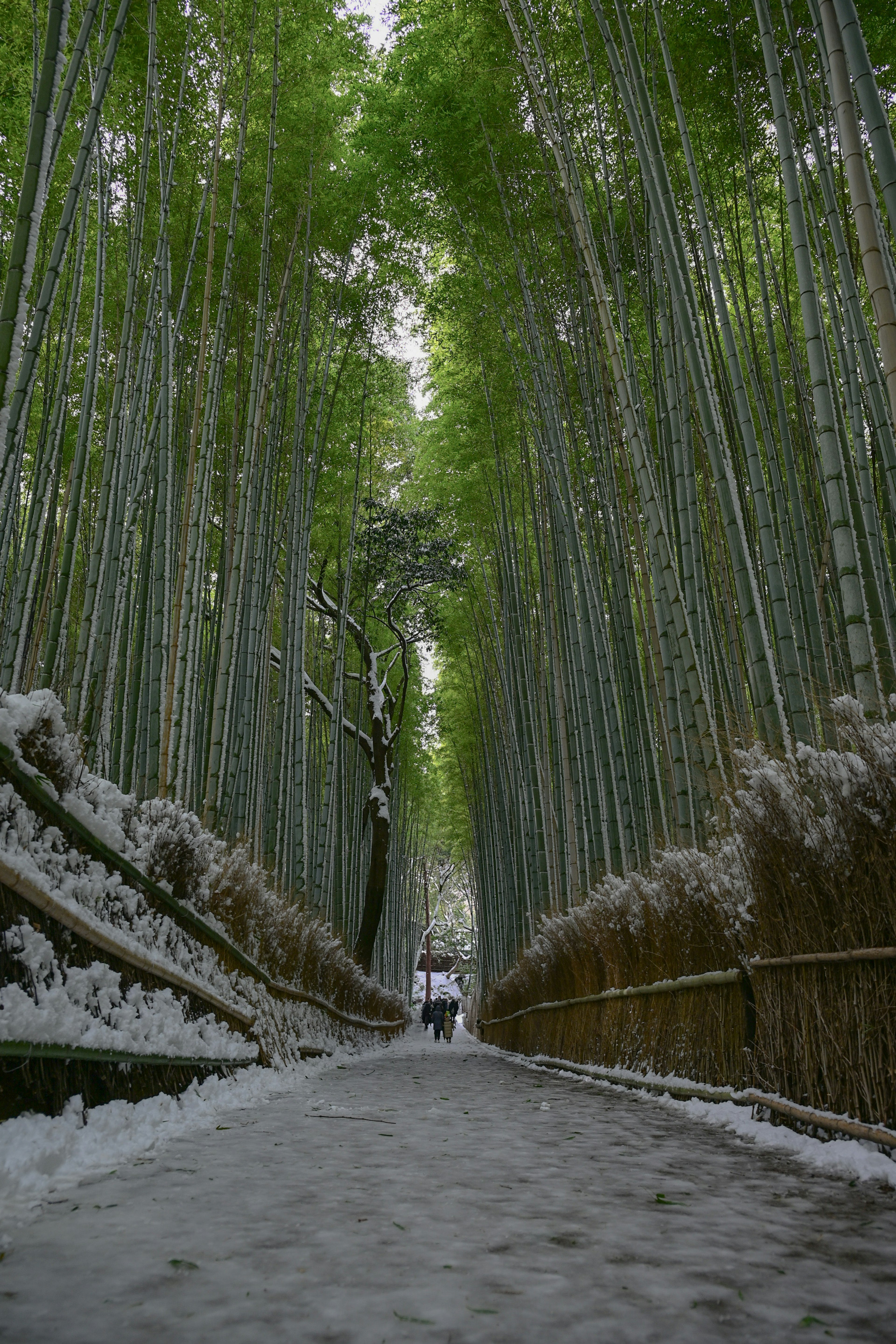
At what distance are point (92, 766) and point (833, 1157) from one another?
1698mm

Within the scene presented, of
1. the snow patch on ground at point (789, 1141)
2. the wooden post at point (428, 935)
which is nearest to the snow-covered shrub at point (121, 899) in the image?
the snow patch on ground at point (789, 1141)

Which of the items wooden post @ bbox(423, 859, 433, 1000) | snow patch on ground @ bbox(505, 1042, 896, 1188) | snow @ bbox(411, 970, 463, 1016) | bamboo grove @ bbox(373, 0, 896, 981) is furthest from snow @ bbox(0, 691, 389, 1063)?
snow @ bbox(411, 970, 463, 1016)

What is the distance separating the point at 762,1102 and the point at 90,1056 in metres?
1.23

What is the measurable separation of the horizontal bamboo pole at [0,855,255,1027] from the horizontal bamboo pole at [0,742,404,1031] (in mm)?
10

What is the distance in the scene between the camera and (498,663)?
782 centimetres

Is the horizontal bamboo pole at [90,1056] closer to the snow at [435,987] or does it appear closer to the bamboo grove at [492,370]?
the bamboo grove at [492,370]

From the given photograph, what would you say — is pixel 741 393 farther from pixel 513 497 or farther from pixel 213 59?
pixel 513 497

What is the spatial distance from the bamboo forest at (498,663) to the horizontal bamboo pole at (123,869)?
0.04ft

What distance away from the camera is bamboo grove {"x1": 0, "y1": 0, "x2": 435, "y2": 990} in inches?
89.2

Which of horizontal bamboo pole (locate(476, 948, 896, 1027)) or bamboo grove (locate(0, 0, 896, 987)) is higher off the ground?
bamboo grove (locate(0, 0, 896, 987))

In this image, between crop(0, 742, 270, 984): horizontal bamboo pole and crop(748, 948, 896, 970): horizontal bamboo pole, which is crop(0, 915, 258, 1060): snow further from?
crop(748, 948, 896, 970): horizontal bamboo pole

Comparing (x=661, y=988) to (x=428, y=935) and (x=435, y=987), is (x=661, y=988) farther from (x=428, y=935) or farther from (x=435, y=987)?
(x=435, y=987)

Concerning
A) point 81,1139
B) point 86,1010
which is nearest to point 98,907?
point 86,1010

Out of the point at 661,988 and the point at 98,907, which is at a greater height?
the point at 98,907
